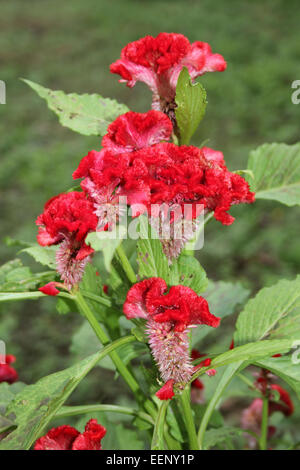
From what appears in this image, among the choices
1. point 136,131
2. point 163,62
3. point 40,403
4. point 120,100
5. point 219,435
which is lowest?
point 219,435

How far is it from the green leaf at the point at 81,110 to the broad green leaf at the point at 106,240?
0.91 feet

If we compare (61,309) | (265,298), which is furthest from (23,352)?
(265,298)

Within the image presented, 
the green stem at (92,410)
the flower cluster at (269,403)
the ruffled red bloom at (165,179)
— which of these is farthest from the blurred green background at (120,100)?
the ruffled red bloom at (165,179)

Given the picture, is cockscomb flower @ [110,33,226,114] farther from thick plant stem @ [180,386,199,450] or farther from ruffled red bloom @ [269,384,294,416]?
ruffled red bloom @ [269,384,294,416]

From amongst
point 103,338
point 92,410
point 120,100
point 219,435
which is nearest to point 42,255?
point 103,338

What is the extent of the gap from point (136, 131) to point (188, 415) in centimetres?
41

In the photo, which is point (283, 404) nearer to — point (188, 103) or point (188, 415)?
point (188, 415)

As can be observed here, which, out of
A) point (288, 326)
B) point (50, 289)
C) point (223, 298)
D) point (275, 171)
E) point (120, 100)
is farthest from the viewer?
point (120, 100)

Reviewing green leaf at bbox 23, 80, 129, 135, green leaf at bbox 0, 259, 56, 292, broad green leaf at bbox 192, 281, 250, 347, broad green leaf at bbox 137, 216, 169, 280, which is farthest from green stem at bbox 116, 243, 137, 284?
broad green leaf at bbox 192, 281, 250, 347

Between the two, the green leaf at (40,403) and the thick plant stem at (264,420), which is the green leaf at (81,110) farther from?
the thick plant stem at (264,420)

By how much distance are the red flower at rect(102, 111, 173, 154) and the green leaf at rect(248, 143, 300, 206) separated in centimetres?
28

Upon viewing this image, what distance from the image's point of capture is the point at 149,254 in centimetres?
70

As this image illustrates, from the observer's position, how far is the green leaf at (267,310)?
0.81 m
